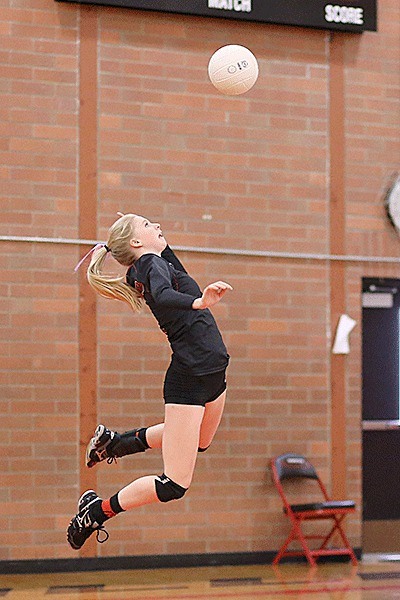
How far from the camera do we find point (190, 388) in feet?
16.5

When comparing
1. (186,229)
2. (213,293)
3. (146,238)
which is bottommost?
(213,293)

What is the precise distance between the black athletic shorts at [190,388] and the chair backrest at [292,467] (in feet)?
10.3

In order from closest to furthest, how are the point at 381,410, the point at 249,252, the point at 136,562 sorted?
the point at 136,562
the point at 249,252
the point at 381,410

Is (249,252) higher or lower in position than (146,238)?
higher

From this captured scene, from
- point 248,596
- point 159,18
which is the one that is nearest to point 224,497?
point 248,596

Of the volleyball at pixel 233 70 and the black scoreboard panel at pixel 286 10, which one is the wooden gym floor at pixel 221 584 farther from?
the black scoreboard panel at pixel 286 10

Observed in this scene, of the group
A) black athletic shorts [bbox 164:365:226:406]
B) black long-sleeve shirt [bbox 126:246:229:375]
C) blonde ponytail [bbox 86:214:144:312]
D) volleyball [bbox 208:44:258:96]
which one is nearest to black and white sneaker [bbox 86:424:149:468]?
black athletic shorts [bbox 164:365:226:406]

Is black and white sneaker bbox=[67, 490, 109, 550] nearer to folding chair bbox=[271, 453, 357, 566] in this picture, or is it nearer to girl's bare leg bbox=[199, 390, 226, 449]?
girl's bare leg bbox=[199, 390, 226, 449]

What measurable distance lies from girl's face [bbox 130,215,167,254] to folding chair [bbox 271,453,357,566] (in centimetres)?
335

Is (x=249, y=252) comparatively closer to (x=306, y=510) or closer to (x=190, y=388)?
(x=306, y=510)

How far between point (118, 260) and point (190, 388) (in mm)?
764

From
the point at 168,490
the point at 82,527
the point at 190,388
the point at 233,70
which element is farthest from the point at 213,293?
the point at 233,70

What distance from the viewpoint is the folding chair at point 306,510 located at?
7902mm

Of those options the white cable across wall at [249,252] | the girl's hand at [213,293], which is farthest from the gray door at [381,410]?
the girl's hand at [213,293]
